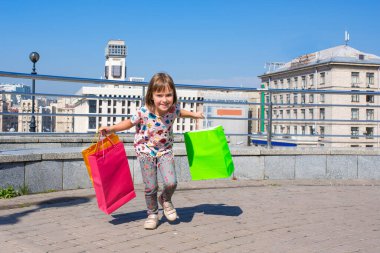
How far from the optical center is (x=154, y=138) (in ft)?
16.2

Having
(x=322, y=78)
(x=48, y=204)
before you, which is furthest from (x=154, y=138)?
(x=322, y=78)

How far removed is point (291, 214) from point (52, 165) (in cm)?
320

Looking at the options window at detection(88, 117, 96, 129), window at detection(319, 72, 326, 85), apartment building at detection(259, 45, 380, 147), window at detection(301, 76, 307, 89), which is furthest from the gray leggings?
window at detection(301, 76, 307, 89)

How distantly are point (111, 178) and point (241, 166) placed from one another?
3.77 metres

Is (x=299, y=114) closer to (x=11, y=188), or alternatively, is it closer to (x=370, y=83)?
(x=370, y=83)

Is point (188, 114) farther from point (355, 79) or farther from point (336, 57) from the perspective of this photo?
point (355, 79)

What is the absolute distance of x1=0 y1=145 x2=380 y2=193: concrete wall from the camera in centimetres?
641

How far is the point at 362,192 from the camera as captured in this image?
750 centimetres

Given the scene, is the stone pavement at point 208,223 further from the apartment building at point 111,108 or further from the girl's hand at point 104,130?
the apartment building at point 111,108

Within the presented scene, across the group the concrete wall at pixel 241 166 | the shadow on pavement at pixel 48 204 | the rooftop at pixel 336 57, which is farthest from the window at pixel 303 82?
the shadow on pavement at pixel 48 204

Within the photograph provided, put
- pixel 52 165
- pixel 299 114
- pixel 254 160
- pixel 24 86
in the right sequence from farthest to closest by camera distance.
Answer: pixel 299 114
pixel 24 86
pixel 254 160
pixel 52 165

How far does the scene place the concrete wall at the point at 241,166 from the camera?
21.0 feet

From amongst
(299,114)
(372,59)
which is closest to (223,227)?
(299,114)

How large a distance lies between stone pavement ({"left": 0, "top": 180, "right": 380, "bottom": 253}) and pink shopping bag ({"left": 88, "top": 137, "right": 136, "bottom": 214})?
24cm
